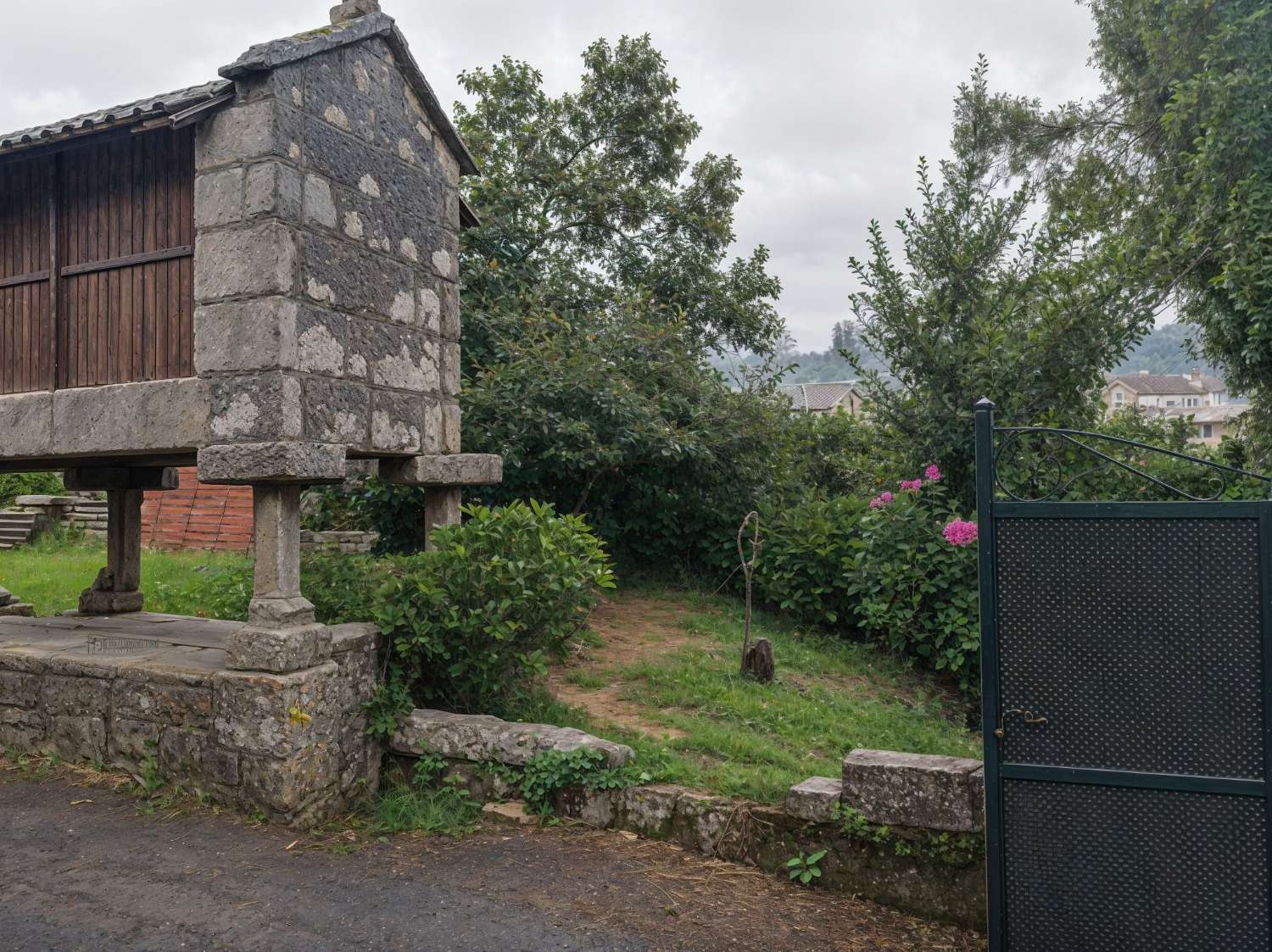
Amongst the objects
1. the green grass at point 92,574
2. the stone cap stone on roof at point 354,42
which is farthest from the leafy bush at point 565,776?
the stone cap stone on roof at point 354,42

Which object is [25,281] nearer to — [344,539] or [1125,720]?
[1125,720]

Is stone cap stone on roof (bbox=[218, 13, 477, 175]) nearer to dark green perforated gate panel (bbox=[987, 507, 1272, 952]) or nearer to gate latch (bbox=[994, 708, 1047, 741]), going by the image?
dark green perforated gate panel (bbox=[987, 507, 1272, 952])

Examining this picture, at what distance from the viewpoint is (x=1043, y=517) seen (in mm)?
3174

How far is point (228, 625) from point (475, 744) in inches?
105

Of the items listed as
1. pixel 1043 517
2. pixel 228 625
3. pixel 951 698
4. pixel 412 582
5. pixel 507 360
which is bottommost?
pixel 951 698

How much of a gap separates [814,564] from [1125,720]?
5473 millimetres

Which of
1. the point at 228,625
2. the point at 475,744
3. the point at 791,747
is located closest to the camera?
the point at 475,744

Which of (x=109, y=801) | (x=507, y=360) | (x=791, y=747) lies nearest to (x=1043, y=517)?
(x=791, y=747)

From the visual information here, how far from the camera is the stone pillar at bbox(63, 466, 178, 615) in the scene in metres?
6.93

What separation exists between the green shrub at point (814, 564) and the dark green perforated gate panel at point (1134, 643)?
505 cm

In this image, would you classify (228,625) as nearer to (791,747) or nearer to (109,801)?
(109,801)

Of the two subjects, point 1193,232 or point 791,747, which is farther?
point 1193,232

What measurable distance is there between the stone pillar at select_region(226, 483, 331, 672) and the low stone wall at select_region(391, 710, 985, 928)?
105 cm

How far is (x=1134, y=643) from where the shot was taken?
3.07 m
